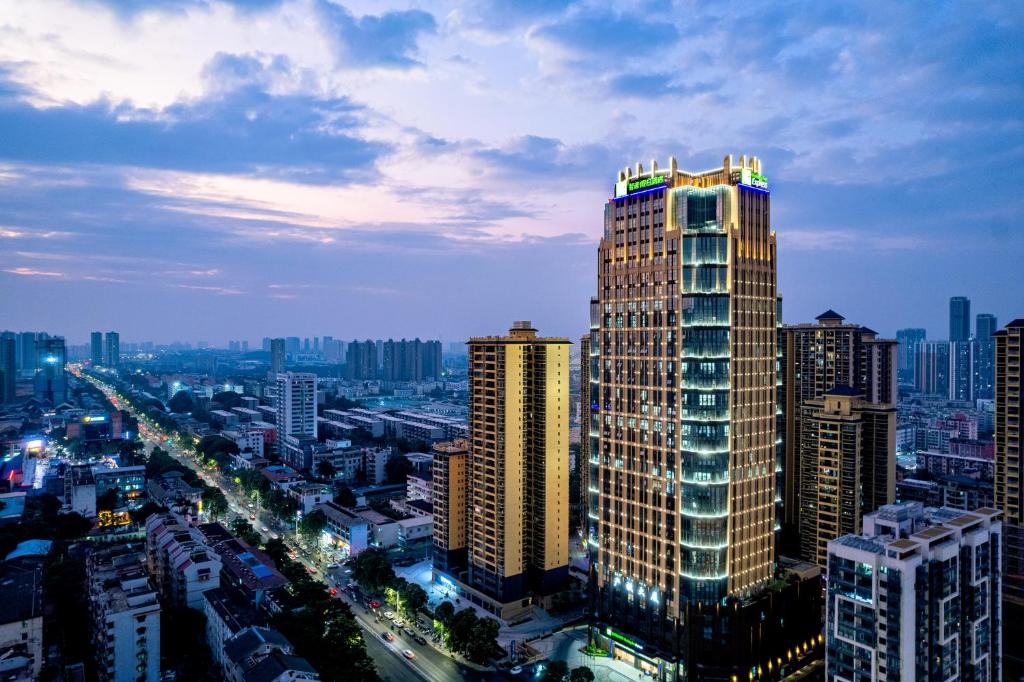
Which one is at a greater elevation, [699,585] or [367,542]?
[699,585]

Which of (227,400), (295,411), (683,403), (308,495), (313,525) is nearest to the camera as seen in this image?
(683,403)

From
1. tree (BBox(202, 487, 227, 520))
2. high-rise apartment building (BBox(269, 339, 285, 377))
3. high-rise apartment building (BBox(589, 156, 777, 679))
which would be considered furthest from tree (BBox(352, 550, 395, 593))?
high-rise apartment building (BBox(269, 339, 285, 377))

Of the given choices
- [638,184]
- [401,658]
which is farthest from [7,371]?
[638,184]

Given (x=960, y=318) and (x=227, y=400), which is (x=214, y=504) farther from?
(x=960, y=318)

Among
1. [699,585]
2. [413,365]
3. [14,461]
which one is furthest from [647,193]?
[413,365]

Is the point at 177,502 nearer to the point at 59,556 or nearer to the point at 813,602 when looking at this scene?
the point at 59,556

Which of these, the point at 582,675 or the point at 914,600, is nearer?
the point at 914,600

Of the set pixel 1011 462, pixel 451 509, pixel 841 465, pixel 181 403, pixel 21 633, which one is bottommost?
pixel 21 633
